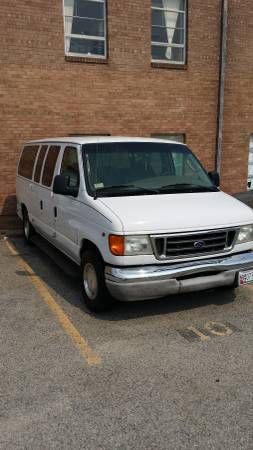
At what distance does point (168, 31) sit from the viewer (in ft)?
36.0

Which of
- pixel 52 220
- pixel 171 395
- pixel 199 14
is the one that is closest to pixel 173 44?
pixel 199 14

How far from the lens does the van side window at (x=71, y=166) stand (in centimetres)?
526

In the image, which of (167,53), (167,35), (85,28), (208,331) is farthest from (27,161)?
(167,35)

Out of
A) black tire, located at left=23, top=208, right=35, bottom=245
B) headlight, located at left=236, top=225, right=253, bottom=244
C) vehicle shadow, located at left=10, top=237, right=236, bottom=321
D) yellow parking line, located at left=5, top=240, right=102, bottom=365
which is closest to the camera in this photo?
yellow parking line, located at left=5, top=240, right=102, bottom=365

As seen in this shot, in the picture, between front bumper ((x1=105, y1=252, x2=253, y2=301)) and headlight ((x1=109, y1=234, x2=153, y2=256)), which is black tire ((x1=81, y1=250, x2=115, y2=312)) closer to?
front bumper ((x1=105, y1=252, x2=253, y2=301))

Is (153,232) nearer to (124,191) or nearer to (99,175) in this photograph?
(124,191)

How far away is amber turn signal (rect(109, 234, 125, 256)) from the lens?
14.1 ft

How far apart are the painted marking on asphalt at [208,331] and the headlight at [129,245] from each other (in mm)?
982

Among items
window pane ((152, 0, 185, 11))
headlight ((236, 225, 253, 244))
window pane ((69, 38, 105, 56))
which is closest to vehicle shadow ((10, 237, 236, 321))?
headlight ((236, 225, 253, 244))

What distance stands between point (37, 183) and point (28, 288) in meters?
1.97

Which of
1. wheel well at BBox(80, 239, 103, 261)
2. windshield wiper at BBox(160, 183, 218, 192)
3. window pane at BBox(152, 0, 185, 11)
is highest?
window pane at BBox(152, 0, 185, 11)

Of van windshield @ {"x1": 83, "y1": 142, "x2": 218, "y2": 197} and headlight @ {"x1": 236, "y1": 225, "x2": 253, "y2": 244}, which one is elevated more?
van windshield @ {"x1": 83, "y1": 142, "x2": 218, "y2": 197}

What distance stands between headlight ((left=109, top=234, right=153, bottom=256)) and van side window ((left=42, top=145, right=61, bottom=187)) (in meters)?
2.35

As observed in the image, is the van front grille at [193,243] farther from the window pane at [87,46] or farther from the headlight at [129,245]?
the window pane at [87,46]
